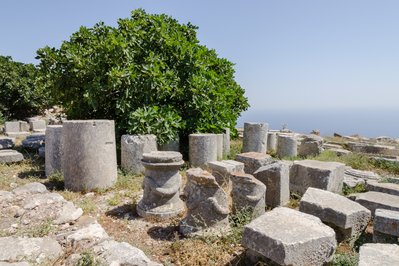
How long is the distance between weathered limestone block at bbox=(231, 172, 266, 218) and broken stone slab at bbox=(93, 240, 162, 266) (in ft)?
6.12

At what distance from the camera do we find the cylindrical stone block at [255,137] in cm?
1073

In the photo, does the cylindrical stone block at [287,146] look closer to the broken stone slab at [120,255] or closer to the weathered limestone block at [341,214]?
the weathered limestone block at [341,214]

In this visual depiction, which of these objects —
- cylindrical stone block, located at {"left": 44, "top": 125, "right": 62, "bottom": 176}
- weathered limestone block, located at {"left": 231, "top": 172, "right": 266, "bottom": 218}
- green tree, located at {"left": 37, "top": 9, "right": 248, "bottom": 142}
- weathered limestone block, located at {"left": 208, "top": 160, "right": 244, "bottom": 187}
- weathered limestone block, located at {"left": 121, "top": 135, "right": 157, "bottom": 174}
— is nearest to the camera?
weathered limestone block, located at {"left": 231, "top": 172, "right": 266, "bottom": 218}

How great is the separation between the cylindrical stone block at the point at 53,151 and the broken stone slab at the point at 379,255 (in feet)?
21.4

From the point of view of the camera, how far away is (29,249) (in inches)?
158

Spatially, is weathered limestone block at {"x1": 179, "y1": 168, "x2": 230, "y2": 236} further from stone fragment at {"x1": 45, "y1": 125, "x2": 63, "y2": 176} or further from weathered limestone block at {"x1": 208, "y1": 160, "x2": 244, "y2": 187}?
stone fragment at {"x1": 45, "y1": 125, "x2": 63, "y2": 176}

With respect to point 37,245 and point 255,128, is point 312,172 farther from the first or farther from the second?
point 37,245

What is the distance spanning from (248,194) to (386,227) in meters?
1.95

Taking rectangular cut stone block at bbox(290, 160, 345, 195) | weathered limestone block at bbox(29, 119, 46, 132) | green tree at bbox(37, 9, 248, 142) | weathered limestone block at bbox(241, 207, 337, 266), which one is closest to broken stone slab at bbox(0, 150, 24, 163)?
green tree at bbox(37, 9, 248, 142)

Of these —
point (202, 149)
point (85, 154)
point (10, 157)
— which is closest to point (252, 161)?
point (202, 149)

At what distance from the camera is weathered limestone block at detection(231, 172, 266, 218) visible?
5.16 meters

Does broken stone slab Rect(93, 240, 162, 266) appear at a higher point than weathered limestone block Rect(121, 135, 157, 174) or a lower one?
lower

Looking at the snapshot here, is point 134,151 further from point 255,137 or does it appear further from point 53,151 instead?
point 255,137

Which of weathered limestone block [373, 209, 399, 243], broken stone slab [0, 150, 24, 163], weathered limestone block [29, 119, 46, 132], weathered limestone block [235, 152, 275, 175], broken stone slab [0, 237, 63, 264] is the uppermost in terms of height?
weathered limestone block [29, 119, 46, 132]
